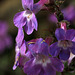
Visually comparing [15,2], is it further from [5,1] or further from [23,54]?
[23,54]

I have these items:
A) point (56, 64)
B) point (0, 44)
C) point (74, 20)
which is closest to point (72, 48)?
point (56, 64)

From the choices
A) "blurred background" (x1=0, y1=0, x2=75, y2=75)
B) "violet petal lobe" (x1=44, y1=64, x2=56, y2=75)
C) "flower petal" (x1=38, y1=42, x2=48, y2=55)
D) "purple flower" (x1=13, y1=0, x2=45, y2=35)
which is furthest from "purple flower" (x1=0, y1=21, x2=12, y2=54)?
"flower petal" (x1=38, y1=42, x2=48, y2=55)

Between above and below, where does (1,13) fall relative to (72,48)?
below

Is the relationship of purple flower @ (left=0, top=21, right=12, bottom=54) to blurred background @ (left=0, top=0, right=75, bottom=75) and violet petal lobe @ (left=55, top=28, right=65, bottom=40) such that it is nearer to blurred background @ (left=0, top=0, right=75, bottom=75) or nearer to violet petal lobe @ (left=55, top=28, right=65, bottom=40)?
blurred background @ (left=0, top=0, right=75, bottom=75)

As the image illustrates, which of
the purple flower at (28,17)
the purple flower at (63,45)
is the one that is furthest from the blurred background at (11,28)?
the purple flower at (63,45)

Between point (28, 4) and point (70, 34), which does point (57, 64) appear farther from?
point (28, 4)

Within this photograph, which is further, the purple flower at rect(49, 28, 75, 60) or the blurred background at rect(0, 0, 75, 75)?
the blurred background at rect(0, 0, 75, 75)
